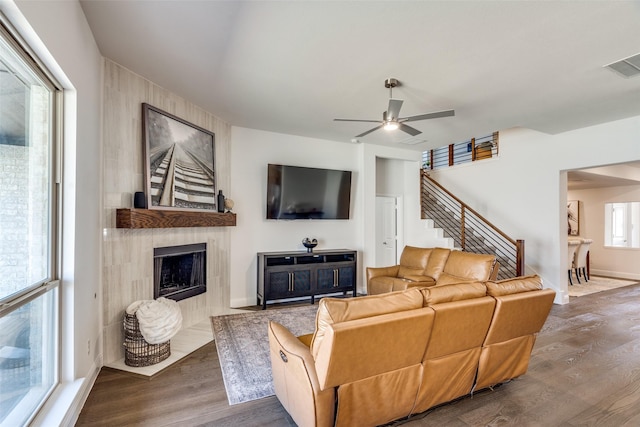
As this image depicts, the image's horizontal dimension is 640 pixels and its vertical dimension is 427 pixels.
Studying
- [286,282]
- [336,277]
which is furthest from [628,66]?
[286,282]

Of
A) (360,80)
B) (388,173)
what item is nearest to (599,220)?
(388,173)

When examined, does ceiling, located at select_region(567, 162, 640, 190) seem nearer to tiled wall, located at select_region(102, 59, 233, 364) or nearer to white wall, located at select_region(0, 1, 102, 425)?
tiled wall, located at select_region(102, 59, 233, 364)

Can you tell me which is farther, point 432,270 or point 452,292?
point 432,270

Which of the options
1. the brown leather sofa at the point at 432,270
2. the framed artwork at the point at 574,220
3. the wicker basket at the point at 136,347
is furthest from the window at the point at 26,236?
the framed artwork at the point at 574,220

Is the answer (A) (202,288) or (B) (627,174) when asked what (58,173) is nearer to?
(A) (202,288)

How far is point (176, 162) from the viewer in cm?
371

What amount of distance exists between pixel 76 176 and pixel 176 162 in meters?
1.51

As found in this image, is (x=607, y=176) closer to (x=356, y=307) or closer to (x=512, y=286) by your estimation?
(x=512, y=286)

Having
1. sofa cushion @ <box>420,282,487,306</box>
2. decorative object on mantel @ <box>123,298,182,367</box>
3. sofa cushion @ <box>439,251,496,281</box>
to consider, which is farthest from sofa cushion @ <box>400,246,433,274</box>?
decorative object on mantel @ <box>123,298,182,367</box>

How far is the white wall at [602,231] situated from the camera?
7539mm

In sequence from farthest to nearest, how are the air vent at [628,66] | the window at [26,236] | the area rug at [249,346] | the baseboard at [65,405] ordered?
the air vent at [628,66]
the area rug at [249,346]
the baseboard at [65,405]
the window at [26,236]

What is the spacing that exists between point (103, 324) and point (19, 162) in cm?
180

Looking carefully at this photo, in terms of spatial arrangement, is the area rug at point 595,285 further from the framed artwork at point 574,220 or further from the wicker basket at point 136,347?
the wicker basket at point 136,347

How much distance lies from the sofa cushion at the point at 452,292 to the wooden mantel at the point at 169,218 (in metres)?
2.70
